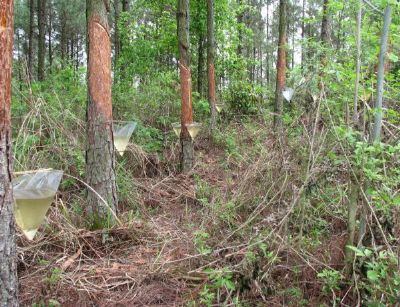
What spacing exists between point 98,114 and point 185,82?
110 inches

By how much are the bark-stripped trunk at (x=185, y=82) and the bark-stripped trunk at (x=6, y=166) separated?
14.3ft

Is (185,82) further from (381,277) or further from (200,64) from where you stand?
(381,277)

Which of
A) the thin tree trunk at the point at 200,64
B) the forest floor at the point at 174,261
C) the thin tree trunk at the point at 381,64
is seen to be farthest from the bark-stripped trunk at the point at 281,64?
the thin tree trunk at the point at 381,64

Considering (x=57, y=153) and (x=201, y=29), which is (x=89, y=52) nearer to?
(x=57, y=153)

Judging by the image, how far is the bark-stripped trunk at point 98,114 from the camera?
424cm

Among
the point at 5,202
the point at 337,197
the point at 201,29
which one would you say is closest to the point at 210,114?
the point at 201,29

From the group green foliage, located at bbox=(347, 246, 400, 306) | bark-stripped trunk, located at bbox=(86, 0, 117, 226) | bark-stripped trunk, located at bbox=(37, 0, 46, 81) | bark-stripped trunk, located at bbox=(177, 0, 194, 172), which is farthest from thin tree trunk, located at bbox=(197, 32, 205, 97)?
green foliage, located at bbox=(347, 246, 400, 306)

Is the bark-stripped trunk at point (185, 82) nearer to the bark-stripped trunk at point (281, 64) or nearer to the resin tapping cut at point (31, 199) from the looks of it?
the bark-stripped trunk at point (281, 64)

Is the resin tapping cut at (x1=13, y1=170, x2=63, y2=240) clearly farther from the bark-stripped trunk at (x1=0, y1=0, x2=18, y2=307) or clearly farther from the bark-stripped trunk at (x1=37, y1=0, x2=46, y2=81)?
the bark-stripped trunk at (x1=37, y1=0, x2=46, y2=81)

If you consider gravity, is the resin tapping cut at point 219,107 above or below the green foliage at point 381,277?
above

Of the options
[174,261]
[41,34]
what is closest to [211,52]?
[174,261]

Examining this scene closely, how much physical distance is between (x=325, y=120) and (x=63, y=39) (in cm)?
2171

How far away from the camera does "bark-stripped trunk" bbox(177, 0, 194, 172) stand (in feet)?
21.8

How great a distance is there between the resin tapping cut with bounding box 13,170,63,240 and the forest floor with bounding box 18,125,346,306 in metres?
0.47
